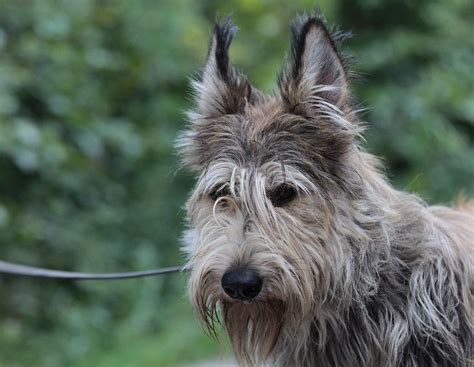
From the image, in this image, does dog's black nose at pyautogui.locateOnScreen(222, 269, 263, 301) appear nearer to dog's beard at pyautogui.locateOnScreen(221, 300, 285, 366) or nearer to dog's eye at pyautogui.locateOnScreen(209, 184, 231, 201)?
dog's beard at pyautogui.locateOnScreen(221, 300, 285, 366)

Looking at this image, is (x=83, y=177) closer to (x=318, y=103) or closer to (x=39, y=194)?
(x=39, y=194)

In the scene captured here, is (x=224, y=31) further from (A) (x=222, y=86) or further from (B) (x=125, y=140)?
(B) (x=125, y=140)

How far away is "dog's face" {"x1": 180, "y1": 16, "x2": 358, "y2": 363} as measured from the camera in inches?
159

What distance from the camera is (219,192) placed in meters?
4.34

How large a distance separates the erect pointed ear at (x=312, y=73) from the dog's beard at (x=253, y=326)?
3.29 ft

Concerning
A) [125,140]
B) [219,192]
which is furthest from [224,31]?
[125,140]

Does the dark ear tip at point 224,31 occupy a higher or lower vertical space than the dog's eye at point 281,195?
higher

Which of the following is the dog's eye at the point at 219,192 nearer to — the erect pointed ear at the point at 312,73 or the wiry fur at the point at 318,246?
the wiry fur at the point at 318,246

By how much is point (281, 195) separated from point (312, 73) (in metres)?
0.65

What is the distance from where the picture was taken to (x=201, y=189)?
4379mm

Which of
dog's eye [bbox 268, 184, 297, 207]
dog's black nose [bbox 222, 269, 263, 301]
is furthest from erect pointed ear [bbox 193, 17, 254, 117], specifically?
dog's black nose [bbox 222, 269, 263, 301]

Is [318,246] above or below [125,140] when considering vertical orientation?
above

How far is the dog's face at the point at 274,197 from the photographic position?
4027mm

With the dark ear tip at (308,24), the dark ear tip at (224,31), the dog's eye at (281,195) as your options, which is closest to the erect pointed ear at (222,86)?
the dark ear tip at (224,31)
